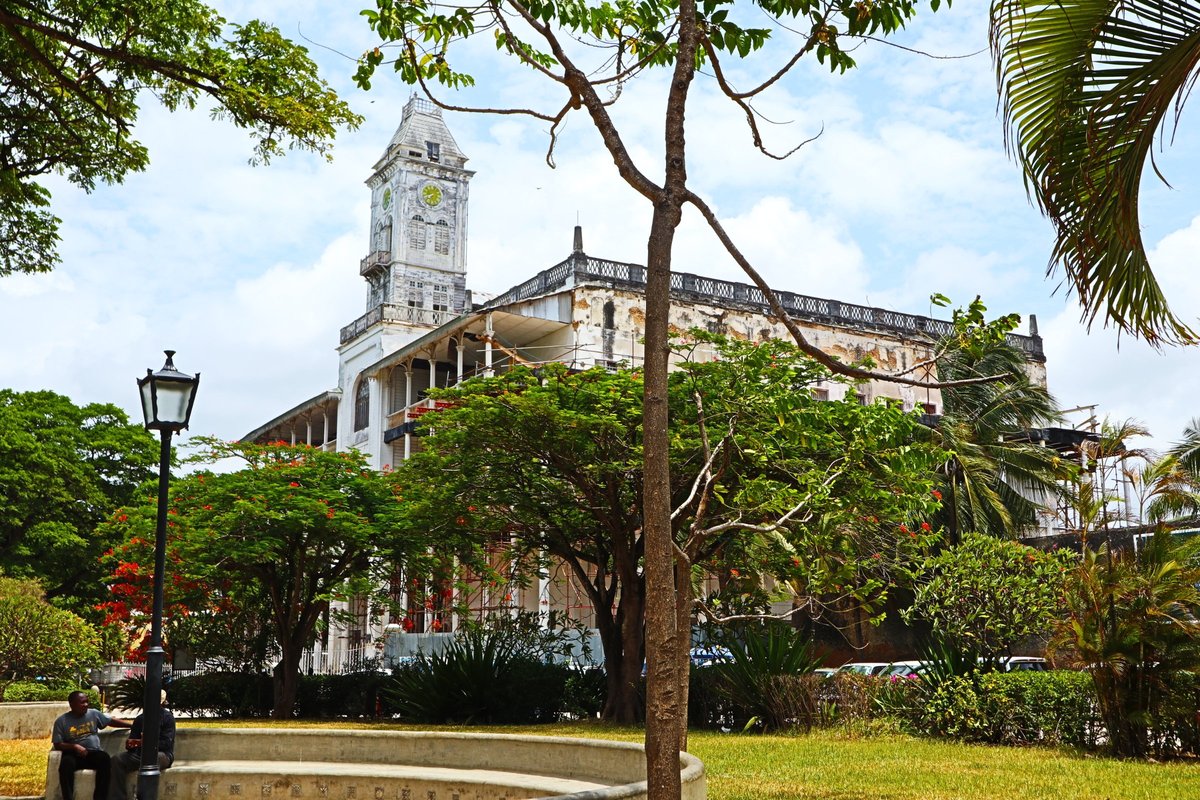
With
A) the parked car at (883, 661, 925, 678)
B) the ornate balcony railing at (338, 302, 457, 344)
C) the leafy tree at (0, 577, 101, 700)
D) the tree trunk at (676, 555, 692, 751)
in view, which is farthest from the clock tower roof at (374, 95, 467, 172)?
the tree trunk at (676, 555, 692, 751)

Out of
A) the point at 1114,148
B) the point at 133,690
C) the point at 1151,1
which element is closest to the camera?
the point at 1151,1

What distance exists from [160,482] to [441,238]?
35183mm

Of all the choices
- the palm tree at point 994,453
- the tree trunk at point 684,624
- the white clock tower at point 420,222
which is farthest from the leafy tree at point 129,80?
the white clock tower at point 420,222

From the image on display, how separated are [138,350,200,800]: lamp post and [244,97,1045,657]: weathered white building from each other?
50.8 feet

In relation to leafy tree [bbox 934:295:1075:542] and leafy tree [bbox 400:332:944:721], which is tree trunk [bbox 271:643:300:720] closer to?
leafy tree [bbox 400:332:944:721]

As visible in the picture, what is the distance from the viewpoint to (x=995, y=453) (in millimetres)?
30656

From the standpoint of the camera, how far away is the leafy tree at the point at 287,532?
21641 mm

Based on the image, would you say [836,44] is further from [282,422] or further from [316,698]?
[282,422]

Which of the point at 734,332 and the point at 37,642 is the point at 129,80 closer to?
the point at 37,642

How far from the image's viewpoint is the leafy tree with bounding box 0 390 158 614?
34.0m

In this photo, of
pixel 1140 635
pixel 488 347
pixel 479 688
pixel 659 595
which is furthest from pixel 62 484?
pixel 659 595

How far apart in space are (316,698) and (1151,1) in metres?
21.4

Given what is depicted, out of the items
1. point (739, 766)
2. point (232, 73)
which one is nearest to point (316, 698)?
point (739, 766)

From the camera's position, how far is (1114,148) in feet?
18.4
